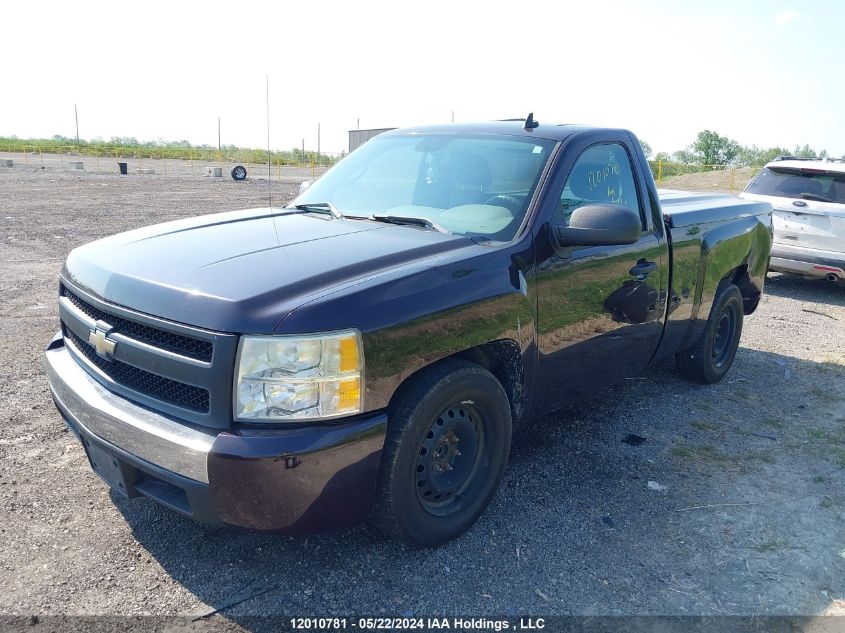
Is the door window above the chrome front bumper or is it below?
above

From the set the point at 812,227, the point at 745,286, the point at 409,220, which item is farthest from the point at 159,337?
the point at 812,227

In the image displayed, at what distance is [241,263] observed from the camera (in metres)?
2.82

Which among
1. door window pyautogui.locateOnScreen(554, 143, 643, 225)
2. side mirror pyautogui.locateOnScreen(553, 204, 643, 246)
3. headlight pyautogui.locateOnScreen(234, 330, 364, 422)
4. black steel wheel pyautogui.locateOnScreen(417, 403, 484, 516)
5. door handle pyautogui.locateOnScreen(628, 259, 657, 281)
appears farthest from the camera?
door handle pyautogui.locateOnScreen(628, 259, 657, 281)

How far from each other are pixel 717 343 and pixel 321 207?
352 cm

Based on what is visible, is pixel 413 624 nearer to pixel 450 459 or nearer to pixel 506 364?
pixel 450 459

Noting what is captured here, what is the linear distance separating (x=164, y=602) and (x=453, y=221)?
2.11m

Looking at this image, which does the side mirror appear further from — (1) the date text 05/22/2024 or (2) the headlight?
(1) the date text 05/22/2024

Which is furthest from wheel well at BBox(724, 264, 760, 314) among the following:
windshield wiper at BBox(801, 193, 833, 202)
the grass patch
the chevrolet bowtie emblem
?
the chevrolet bowtie emblem

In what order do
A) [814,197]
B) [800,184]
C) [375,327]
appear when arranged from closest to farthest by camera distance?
[375,327] → [814,197] → [800,184]

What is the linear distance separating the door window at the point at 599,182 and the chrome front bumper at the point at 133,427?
6.67 feet

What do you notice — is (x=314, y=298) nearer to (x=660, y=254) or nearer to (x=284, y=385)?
Result: (x=284, y=385)

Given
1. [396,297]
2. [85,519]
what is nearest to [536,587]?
[396,297]

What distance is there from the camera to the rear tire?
5227 millimetres

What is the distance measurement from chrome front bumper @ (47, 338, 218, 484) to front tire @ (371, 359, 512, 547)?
0.70 m
